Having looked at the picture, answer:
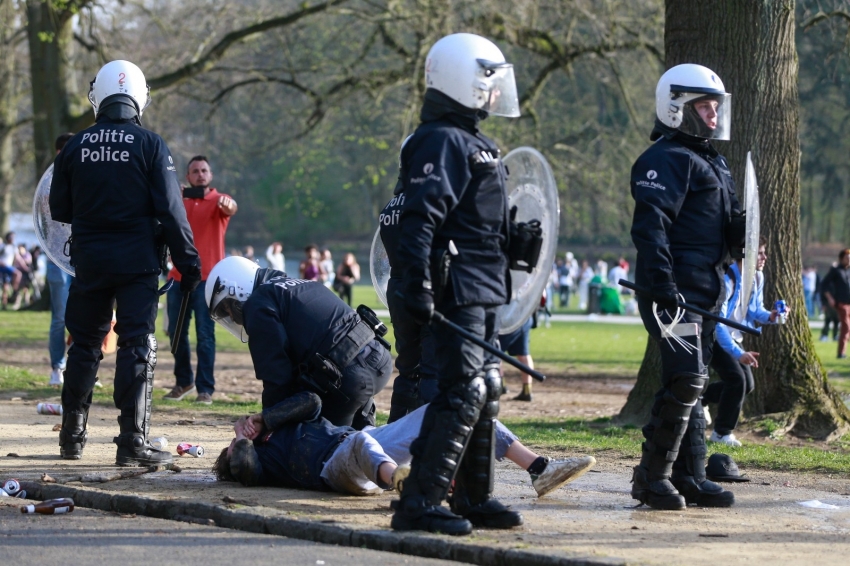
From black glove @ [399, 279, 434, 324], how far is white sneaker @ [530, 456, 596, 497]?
124 centimetres

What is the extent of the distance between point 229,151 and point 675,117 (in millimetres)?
47124

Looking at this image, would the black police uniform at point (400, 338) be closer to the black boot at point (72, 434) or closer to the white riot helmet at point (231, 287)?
the white riot helmet at point (231, 287)

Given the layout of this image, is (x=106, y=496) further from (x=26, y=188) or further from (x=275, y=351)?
(x=26, y=188)

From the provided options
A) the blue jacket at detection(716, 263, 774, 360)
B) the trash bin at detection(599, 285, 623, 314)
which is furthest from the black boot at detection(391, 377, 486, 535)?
the trash bin at detection(599, 285, 623, 314)

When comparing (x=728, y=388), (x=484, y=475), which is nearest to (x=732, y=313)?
(x=728, y=388)

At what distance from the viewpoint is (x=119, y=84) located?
20.9 feet

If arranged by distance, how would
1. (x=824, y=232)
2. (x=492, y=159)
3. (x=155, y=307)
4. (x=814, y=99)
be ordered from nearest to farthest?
(x=492, y=159)
(x=155, y=307)
(x=814, y=99)
(x=824, y=232)

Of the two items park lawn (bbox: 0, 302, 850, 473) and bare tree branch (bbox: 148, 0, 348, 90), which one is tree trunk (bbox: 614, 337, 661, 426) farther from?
bare tree branch (bbox: 148, 0, 348, 90)

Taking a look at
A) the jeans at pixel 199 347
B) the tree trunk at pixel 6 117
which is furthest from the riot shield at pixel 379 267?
the tree trunk at pixel 6 117

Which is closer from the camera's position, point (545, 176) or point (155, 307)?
point (545, 176)

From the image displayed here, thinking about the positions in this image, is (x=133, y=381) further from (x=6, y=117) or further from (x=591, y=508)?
(x=6, y=117)

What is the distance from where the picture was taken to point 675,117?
5645 mm

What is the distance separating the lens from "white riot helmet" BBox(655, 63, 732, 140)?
5621 mm

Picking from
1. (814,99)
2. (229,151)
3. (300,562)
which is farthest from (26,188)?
(300,562)
